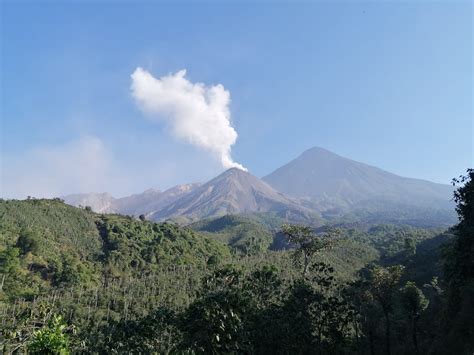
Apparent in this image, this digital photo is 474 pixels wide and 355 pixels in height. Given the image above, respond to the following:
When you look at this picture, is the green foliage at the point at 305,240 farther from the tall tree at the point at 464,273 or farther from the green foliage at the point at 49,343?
the green foliage at the point at 49,343

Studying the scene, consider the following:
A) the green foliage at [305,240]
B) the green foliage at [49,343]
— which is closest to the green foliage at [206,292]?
the green foliage at [49,343]

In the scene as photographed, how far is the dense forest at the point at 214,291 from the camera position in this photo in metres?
24.1

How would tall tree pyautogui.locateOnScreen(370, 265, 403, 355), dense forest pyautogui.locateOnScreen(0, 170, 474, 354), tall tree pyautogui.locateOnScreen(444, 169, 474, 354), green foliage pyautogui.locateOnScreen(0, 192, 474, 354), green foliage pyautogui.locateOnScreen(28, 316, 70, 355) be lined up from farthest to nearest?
tall tree pyautogui.locateOnScreen(370, 265, 403, 355) < tall tree pyautogui.locateOnScreen(444, 169, 474, 354) < dense forest pyautogui.locateOnScreen(0, 170, 474, 354) < green foliage pyautogui.locateOnScreen(0, 192, 474, 354) < green foliage pyautogui.locateOnScreen(28, 316, 70, 355)

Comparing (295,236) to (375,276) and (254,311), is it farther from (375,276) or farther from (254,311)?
(254,311)

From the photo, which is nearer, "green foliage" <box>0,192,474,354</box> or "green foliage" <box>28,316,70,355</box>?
"green foliage" <box>28,316,70,355</box>

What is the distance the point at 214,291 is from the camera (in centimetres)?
2534

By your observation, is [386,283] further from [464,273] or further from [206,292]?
[206,292]

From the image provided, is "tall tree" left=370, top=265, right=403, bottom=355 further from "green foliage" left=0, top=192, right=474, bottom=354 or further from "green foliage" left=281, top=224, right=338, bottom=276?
"green foliage" left=281, top=224, right=338, bottom=276

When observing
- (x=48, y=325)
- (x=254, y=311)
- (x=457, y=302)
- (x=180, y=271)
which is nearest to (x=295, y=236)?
(x=254, y=311)

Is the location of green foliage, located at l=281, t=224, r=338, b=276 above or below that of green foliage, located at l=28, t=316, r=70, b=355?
above

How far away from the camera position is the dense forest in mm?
24062


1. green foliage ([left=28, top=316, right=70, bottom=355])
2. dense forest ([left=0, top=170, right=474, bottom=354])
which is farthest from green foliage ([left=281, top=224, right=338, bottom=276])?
green foliage ([left=28, top=316, right=70, bottom=355])

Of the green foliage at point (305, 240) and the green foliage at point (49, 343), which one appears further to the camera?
the green foliage at point (305, 240)

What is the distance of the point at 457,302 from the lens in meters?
36.9
